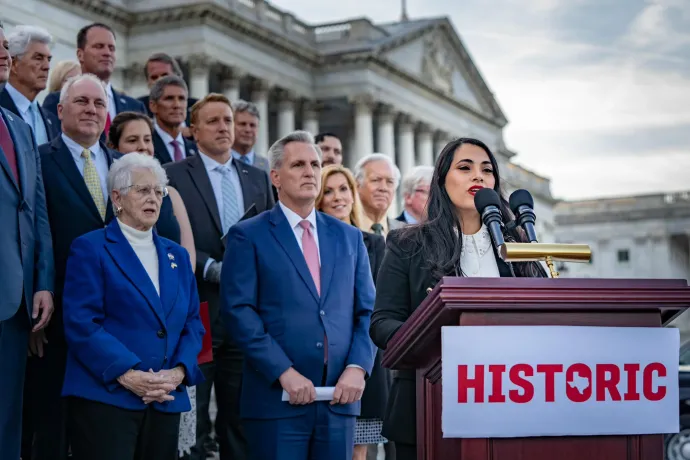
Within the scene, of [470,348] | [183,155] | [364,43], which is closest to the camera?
[470,348]

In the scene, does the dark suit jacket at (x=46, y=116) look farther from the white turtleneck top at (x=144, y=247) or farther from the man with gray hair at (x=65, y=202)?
the white turtleneck top at (x=144, y=247)

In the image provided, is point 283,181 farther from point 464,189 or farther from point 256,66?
point 256,66

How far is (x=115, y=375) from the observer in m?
5.16

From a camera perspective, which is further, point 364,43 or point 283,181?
point 364,43

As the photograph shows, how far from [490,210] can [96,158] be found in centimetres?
341

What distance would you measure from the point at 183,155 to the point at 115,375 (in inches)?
159

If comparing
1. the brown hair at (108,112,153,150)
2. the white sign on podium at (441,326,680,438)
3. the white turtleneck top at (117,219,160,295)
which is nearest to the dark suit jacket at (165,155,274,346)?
the brown hair at (108,112,153,150)

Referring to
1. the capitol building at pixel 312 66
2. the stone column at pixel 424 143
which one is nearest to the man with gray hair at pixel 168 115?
the capitol building at pixel 312 66

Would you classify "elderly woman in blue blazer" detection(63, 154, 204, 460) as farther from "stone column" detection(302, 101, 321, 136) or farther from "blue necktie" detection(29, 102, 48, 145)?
"stone column" detection(302, 101, 321, 136)

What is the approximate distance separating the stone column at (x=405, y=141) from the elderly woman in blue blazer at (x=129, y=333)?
4556cm

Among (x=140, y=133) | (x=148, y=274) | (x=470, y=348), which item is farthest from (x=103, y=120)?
(x=470, y=348)

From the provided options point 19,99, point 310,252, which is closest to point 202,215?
point 19,99

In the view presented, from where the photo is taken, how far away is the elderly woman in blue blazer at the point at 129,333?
17.1ft

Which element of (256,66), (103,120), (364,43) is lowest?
(103,120)
